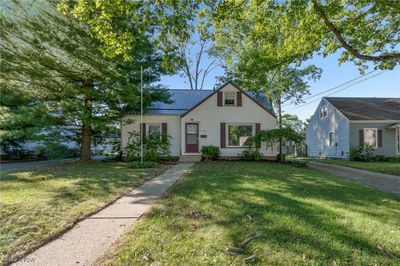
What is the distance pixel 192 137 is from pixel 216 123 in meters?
1.76

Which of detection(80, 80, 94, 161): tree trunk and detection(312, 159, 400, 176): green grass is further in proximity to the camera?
detection(80, 80, 94, 161): tree trunk

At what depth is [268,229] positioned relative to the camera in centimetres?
421

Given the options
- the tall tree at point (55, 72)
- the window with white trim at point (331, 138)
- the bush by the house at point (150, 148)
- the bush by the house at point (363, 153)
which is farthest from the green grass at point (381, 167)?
the tall tree at point (55, 72)

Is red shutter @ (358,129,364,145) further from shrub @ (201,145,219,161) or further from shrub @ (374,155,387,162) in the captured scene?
shrub @ (201,145,219,161)

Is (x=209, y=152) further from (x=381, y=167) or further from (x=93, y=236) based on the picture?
(x=93, y=236)

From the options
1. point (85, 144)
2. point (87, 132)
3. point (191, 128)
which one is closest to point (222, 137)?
point (191, 128)

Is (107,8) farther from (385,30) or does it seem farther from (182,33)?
(385,30)

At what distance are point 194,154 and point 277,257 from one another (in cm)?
1429

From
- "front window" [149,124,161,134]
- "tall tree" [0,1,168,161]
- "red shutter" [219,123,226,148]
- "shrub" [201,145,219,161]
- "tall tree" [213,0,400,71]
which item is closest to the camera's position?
"tall tree" [213,0,400,71]

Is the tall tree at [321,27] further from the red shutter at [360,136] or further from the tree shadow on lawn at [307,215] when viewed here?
the red shutter at [360,136]

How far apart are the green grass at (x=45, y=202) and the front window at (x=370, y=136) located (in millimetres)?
18398

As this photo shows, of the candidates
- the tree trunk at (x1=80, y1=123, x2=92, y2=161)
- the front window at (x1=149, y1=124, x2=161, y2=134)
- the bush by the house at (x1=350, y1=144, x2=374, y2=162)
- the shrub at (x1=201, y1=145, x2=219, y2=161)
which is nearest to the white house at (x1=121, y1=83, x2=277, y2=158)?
the front window at (x1=149, y1=124, x2=161, y2=134)

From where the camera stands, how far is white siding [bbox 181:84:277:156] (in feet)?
58.1

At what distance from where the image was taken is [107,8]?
617cm
